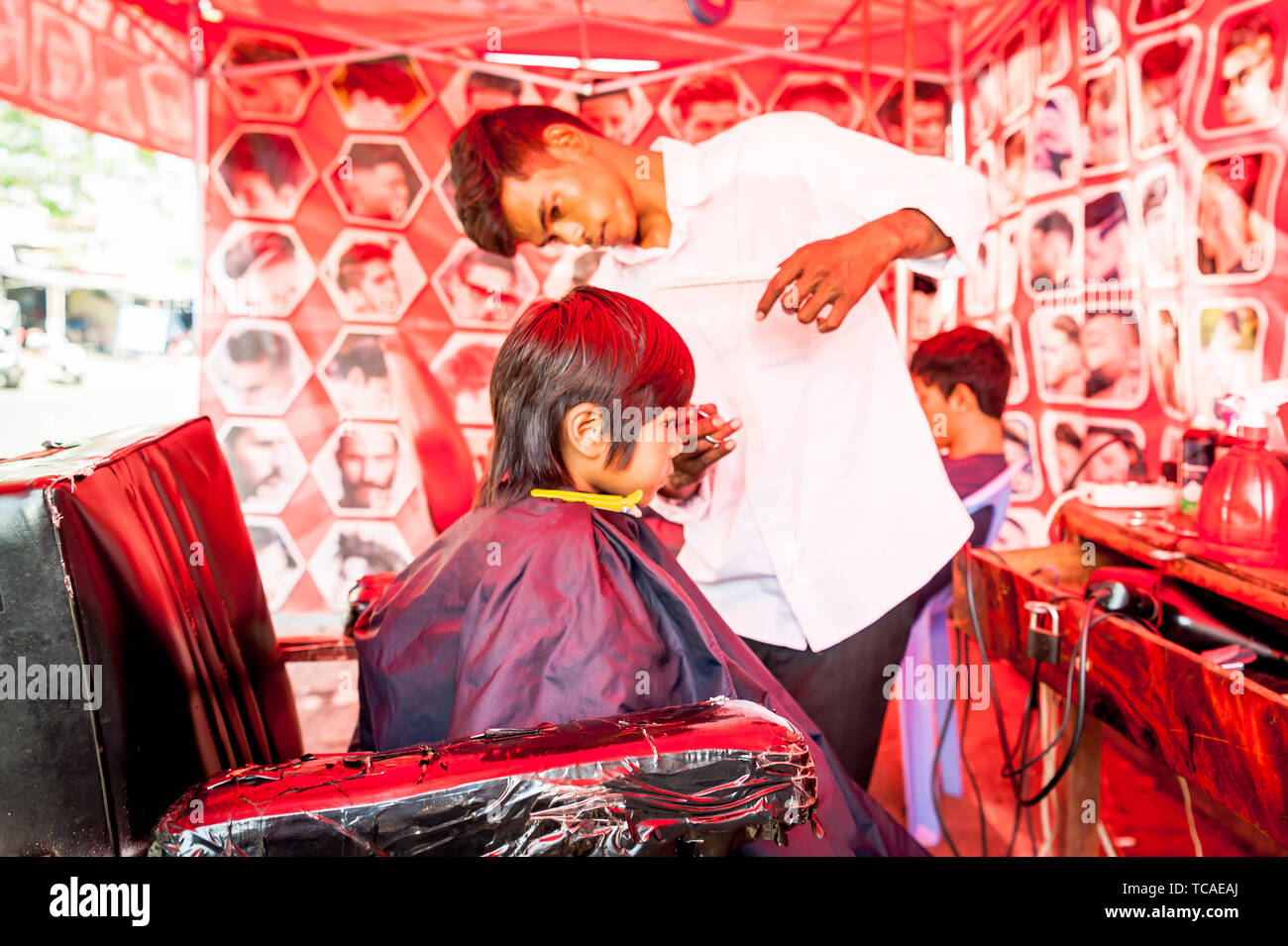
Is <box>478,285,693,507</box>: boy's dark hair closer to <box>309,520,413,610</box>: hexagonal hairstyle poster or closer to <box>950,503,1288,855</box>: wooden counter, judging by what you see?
<box>950,503,1288,855</box>: wooden counter

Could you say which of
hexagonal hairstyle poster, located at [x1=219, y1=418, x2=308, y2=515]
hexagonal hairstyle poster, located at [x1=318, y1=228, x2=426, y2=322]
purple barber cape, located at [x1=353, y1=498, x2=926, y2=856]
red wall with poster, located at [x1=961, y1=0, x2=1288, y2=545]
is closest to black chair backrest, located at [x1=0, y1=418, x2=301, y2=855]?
purple barber cape, located at [x1=353, y1=498, x2=926, y2=856]

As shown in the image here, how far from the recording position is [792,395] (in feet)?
4.09

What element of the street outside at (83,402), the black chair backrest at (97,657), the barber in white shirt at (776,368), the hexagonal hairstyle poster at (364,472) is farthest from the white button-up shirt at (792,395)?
the hexagonal hairstyle poster at (364,472)

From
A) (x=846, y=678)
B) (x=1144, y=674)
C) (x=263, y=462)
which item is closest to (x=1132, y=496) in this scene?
(x=1144, y=674)

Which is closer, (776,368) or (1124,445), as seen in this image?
(776,368)

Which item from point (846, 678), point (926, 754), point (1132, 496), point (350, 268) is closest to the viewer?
point (846, 678)

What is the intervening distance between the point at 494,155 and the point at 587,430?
1.45 ft

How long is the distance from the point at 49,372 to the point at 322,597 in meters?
1.08

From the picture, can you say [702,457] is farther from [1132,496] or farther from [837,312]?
[1132,496]

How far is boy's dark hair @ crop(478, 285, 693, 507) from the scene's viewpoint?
3.49 feet

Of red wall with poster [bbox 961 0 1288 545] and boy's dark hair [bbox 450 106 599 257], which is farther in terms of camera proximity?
red wall with poster [bbox 961 0 1288 545]

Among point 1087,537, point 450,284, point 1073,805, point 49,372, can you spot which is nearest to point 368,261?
point 450,284

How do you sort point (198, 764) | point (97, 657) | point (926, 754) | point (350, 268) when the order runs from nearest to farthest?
1. point (97, 657)
2. point (198, 764)
3. point (926, 754)
4. point (350, 268)
